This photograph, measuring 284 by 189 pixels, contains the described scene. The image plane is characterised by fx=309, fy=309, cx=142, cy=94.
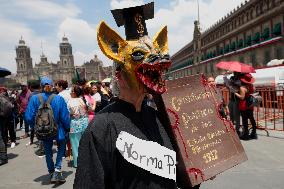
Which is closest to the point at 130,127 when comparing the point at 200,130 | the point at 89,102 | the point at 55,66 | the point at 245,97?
the point at 200,130

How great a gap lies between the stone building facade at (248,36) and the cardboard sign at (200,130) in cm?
3332

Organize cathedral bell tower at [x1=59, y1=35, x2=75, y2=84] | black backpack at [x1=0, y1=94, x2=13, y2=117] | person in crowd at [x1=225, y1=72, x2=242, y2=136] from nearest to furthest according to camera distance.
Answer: person in crowd at [x1=225, y1=72, x2=242, y2=136] → black backpack at [x1=0, y1=94, x2=13, y2=117] → cathedral bell tower at [x1=59, y1=35, x2=75, y2=84]

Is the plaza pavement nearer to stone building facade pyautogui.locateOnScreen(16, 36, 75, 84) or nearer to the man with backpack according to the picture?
the man with backpack

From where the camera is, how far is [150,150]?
1836mm

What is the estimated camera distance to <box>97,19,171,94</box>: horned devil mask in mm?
1791

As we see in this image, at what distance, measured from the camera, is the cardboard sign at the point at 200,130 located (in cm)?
223

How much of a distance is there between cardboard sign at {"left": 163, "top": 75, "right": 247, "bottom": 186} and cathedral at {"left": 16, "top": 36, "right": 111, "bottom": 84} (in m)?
164

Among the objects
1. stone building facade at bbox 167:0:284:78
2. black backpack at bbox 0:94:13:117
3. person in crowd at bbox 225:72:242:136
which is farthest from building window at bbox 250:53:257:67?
black backpack at bbox 0:94:13:117

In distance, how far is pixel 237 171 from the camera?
558 cm

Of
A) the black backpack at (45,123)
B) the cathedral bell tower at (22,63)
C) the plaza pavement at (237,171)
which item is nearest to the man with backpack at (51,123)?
the black backpack at (45,123)

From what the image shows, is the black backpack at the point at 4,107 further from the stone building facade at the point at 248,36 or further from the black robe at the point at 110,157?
the stone building facade at the point at 248,36

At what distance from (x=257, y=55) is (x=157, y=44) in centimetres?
4104

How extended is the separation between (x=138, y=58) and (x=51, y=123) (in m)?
3.89

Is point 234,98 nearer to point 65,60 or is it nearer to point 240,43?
point 240,43
